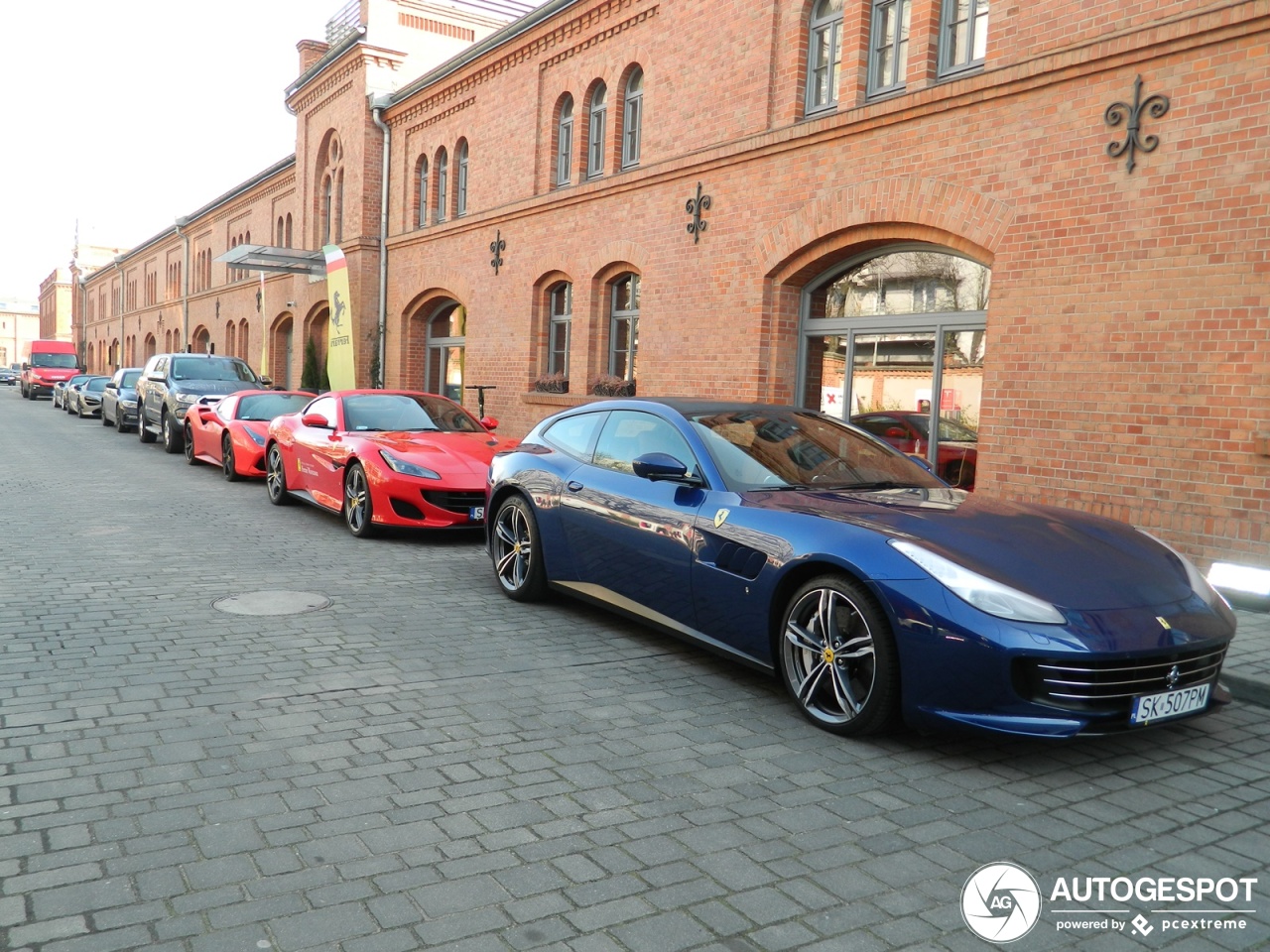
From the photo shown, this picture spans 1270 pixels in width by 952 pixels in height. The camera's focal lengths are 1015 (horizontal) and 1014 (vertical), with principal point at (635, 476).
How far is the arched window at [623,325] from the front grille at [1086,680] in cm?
1224

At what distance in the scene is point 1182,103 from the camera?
816cm

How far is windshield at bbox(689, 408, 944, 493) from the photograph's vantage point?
17.7ft

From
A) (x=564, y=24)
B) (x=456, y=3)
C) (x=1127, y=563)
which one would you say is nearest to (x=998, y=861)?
(x=1127, y=563)

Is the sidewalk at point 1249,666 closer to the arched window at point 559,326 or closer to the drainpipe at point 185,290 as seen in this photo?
the arched window at point 559,326

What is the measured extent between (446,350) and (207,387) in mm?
5347

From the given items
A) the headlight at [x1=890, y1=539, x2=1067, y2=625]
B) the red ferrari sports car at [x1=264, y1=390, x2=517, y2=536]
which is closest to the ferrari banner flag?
the red ferrari sports car at [x1=264, y1=390, x2=517, y2=536]

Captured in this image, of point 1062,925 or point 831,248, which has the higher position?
point 831,248

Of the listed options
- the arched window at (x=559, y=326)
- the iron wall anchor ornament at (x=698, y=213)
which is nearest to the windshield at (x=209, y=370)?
the arched window at (x=559, y=326)

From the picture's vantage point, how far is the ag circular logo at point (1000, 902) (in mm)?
2863

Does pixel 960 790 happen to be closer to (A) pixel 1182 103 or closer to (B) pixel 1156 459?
(B) pixel 1156 459

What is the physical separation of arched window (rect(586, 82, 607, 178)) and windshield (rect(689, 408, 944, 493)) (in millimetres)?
11923

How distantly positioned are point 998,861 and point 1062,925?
38cm

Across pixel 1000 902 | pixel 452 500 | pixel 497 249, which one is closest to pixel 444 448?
pixel 452 500
